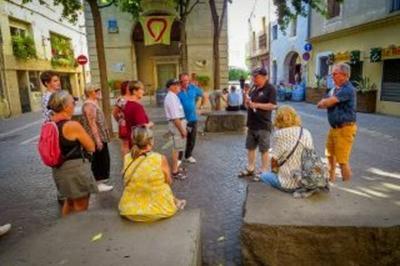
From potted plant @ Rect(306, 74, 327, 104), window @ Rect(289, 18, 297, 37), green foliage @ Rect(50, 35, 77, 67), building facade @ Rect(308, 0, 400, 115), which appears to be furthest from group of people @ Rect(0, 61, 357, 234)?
green foliage @ Rect(50, 35, 77, 67)

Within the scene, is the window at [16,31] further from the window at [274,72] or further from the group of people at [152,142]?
the window at [274,72]

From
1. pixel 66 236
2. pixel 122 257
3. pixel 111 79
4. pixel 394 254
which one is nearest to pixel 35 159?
pixel 66 236

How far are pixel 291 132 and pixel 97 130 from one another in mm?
2772

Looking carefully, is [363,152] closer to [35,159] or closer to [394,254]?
[394,254]

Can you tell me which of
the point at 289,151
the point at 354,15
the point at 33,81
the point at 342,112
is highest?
the point at 354,15

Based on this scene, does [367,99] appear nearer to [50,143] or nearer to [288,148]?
[288,148]

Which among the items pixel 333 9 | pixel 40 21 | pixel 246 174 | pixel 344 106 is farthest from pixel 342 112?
pixel 40 21

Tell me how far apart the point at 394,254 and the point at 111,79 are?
17.1 meters

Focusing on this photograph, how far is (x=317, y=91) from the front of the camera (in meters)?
17.7

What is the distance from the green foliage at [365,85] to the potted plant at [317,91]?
2748mm

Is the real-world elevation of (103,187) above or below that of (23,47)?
below

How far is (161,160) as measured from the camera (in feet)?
9.85

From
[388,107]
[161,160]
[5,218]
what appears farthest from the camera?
[388,107]

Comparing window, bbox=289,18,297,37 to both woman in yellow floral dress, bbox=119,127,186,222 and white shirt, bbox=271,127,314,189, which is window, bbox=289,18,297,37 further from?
woman in yellow floral dress, bbox=119,127,186,222
